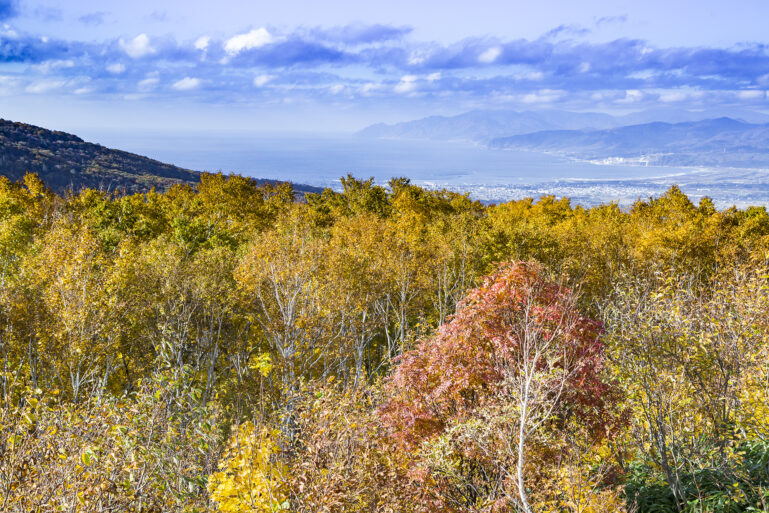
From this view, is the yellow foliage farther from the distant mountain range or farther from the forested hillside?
the distant mountain range

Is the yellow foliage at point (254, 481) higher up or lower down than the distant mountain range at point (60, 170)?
lower down

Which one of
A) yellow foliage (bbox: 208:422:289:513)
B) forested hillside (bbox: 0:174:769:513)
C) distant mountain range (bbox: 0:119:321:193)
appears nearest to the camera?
yellow foliage (bbox: 208:422:289:513)

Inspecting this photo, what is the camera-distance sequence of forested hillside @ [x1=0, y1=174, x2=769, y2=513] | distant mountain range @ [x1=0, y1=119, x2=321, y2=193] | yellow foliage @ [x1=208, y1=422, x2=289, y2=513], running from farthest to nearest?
distant mountain range @ [x1=0, y1=119, x2=321, y2=193], forested hillside @ [x1=0, y1=174, x2=769, y2=513], yellow foliage @ [x1=208, y1=422, x2=289, y2=513]

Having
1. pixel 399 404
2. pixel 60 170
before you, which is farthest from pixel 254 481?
pixel 60 170

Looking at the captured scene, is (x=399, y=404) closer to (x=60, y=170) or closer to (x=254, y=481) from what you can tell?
(x=254, y=481)

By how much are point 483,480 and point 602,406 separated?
406 cm

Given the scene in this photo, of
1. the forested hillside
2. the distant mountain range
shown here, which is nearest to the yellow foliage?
the forested hillside

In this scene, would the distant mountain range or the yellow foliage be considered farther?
the distant mountain range

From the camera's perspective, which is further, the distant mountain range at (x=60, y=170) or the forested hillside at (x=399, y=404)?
the distant mountain range at (x=60, y=170)

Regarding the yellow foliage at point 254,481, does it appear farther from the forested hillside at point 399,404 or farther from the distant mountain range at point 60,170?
the distant mountain range at point 60,170

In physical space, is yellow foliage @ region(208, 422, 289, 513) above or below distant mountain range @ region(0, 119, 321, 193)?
below

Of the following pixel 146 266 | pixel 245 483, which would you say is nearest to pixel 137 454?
pixel 245 483

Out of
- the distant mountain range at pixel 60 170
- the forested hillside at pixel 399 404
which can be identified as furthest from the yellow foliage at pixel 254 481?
the distant mountain range at pixel 60 170

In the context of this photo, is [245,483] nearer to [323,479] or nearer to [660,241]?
[323,479]
